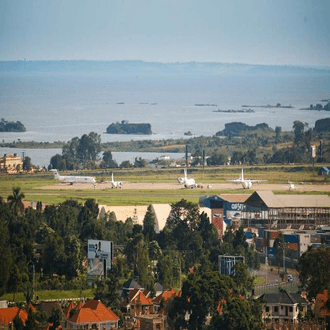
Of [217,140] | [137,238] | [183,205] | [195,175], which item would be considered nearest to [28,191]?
[195,175]

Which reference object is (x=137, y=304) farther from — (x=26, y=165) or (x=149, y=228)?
(x=26, y=165)

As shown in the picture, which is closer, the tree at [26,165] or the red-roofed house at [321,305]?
the red-roofed house at [321,305]

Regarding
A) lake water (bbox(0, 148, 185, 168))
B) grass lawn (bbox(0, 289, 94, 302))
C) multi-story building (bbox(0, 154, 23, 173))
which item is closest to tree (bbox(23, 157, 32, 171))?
multi-story building (bbox(0, 154, 23, 173))

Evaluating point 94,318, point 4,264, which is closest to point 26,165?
point 4,264

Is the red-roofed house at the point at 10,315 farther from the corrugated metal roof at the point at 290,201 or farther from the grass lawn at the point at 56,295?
the corrugated metal roof at the point at 290,201

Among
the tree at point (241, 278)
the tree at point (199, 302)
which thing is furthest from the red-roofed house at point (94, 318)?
the tree at point (241, 278)

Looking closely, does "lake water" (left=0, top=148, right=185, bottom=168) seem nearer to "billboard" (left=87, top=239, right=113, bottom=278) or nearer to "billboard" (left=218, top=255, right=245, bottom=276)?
"billboard" (left=87, top=239, right=113, bottom=278)

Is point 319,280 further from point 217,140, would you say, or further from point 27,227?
point 217,140
